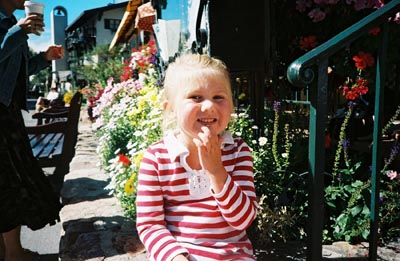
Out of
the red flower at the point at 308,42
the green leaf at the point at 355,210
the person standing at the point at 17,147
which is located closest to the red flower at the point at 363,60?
the red flower at the point at 308,42

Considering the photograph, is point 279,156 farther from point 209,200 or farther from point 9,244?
point 9,244

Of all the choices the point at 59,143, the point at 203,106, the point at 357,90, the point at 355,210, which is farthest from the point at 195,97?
the point at 59,143

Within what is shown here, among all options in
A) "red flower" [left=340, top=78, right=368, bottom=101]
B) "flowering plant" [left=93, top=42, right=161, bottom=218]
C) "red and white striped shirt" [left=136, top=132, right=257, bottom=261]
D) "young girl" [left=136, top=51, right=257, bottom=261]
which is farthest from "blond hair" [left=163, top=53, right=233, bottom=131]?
"red flower" [left=340, top=78, right=368, bottom=101]

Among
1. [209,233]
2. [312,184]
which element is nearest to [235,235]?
[209,233]

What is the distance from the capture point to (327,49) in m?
1.17

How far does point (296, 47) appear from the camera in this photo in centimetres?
298

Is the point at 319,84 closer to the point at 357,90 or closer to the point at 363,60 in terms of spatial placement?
the point at 357,90

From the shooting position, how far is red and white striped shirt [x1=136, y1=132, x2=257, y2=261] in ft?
4.12

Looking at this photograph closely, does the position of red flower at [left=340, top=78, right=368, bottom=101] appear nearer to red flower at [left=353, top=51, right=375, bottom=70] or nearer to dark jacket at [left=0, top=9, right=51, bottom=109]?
red flower at [left=353, top=51, right=375, bottom=70]

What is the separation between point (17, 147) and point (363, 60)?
2.19 m

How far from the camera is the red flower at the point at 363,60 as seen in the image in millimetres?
2550

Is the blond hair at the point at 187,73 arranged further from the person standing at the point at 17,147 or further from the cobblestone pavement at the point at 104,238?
the person standing at the point at 17,147

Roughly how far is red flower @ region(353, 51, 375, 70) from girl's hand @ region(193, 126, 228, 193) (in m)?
1.74

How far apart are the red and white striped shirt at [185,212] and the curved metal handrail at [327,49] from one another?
0.38 m
